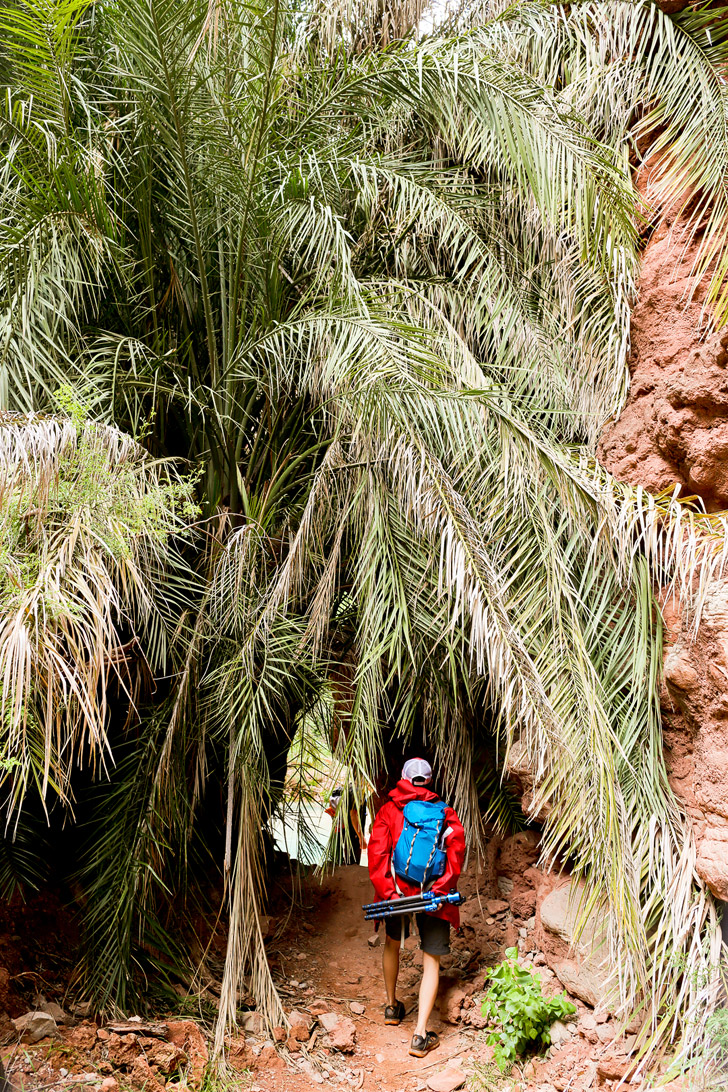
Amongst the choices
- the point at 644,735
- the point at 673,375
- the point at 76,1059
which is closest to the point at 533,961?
the point at 644,735

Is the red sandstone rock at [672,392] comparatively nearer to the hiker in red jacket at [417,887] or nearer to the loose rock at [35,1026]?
the hiker in red jacket at [417,887]

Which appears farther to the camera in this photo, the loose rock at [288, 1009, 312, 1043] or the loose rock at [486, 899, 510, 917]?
the loose rock at [486, 899, 510, 917]

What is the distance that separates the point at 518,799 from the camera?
16.0ft

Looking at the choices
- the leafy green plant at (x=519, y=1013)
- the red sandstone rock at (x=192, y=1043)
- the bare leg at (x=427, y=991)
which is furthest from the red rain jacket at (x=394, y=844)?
the red sandstone rock at (x=192, y=1043)

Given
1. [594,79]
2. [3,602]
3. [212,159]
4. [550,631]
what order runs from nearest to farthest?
[3,602], [550,631], [212,159], [594,79]

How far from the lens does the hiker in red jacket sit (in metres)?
4.30

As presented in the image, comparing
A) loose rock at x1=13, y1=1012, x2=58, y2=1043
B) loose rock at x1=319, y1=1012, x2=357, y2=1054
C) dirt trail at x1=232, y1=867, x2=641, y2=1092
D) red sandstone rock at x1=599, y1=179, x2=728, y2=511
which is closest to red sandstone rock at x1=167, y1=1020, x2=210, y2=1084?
dirt trail at x1=232, y1=867, x2=641, y2=1092

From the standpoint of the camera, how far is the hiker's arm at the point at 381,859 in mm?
4391

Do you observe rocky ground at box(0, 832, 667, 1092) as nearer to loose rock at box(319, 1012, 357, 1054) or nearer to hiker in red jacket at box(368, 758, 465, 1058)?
loose rock at box(319, 1012, 357, 1054)

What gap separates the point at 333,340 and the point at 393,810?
2.38 metres

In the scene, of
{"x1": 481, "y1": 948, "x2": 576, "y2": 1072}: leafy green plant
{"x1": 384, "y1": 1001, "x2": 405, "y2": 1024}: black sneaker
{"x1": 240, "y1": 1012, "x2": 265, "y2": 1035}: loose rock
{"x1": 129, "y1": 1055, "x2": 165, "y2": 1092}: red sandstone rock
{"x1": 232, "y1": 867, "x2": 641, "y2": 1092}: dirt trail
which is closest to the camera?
{"x1": 129, "y1": 1055, "x2": 165, "y2": 1092}: red sandstone rock

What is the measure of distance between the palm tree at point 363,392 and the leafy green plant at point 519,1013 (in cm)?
58

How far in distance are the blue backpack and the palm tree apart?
Result: 34 cm

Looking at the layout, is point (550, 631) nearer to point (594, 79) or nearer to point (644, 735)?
point (644, 735)
